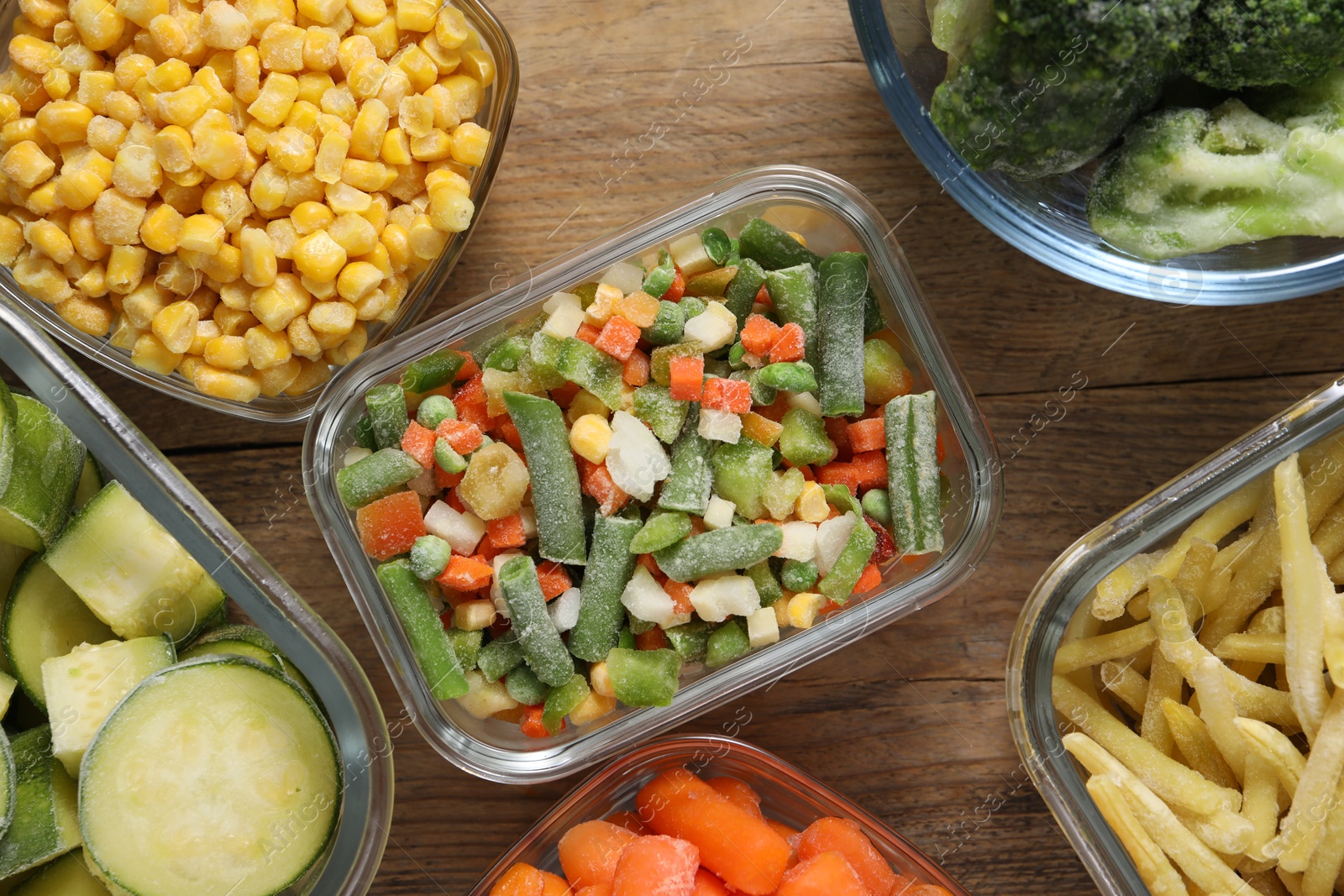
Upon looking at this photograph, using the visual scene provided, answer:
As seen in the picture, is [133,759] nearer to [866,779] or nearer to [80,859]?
[80,859]

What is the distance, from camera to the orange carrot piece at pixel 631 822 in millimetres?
1915

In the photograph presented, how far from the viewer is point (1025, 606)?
5.84ft

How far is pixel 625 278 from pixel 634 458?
0.35 metres

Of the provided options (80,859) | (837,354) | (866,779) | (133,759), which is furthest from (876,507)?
(80,859)

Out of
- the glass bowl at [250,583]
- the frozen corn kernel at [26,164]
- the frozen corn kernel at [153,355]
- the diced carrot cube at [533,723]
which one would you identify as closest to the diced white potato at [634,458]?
the diced carrot cube at [533,723]

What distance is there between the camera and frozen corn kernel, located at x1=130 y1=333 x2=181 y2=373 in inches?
69.8

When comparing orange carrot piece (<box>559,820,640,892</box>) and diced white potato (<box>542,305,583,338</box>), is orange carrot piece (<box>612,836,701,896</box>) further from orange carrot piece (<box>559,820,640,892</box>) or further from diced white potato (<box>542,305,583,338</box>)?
diced white potato (<box>542,305,583,338</box>)

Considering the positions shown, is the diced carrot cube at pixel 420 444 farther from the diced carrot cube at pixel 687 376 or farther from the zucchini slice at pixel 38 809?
the zucchini slice at pixel 38 809

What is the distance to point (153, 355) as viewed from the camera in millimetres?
1778

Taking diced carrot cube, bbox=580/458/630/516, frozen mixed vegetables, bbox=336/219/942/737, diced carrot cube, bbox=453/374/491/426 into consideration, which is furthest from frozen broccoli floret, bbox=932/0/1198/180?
diced carrot cube, bbox=453/374/491/426

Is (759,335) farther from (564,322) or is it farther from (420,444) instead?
(420,444)

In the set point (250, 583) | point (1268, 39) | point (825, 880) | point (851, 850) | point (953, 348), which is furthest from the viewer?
point (953, 348)

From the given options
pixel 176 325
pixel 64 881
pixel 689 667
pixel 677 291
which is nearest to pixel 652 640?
pixel 689 667

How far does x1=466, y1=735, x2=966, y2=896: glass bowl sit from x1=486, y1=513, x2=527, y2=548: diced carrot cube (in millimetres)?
494
